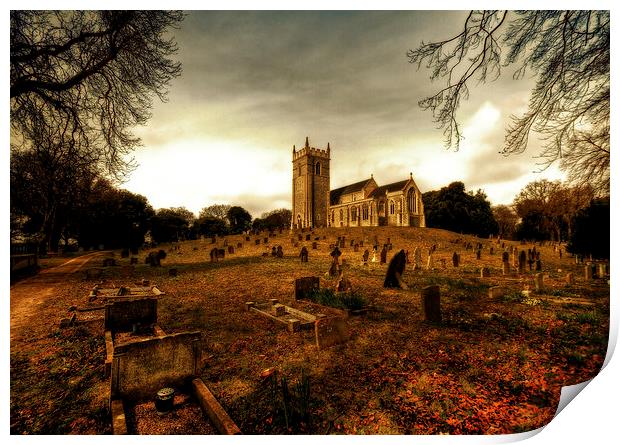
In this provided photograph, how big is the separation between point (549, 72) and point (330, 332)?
21.5ft

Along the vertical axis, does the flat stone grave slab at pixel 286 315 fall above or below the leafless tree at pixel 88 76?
below

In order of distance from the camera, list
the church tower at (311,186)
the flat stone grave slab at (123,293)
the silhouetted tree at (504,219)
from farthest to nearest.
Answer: the church tower at (311,186)
the silhouetted tree at (504,219)
the flat stone grave slab at (123,293)

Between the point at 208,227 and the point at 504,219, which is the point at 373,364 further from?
the point at 208,227

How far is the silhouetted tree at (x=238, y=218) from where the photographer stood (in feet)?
204

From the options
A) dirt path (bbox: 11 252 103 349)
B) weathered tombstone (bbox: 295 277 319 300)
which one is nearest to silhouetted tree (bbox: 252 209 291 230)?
dirt path (bbox: 11 252 103 349)

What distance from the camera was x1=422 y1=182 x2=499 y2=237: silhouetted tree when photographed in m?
36.3

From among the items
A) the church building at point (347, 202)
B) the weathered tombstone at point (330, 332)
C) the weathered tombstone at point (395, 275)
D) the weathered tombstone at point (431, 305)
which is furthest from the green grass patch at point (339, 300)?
the church building at point (347, 202)

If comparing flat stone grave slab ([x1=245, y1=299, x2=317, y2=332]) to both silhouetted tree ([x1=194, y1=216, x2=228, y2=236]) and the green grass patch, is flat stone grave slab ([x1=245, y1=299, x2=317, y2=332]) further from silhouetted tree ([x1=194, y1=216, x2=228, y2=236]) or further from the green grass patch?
silhouetted tree ([x1=194, y1=216, x2=228, y2=236])

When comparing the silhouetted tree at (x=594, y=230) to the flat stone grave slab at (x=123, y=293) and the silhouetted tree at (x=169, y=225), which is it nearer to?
the flat stone grave slab at (x=123, y=293)

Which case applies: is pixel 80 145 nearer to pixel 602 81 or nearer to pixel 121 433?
pixel 121 433

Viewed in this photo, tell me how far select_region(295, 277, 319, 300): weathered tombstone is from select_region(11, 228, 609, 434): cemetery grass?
1.05 ft

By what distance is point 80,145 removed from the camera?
6.08 metres

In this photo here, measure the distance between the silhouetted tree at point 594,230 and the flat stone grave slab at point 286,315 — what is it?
21.2 feet
